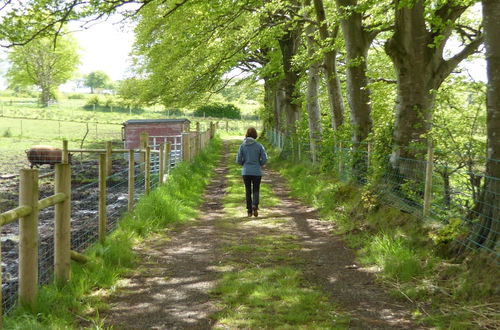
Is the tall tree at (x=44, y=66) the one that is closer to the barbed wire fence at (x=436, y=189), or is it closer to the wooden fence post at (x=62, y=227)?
the barbed wire fence at (x=436, y=189)

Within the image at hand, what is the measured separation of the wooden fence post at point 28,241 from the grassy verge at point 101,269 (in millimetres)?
125

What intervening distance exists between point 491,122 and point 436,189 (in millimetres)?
1786

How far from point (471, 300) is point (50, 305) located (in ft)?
12.4

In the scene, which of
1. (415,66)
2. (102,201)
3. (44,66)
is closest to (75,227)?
(102,201)

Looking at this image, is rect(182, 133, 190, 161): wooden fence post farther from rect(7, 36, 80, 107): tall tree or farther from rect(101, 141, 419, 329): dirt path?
rect(7, 36, 80, 107): tall tree

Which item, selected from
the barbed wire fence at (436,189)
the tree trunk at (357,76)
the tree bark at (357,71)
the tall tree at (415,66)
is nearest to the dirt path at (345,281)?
the barbed wire fence at (436,189)

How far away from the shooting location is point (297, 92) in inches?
846

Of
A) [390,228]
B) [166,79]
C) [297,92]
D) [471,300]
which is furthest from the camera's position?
[166,79]

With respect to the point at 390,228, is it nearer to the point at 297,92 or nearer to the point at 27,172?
the point at 27,172

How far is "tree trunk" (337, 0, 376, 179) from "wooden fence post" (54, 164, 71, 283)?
6996 millimetres

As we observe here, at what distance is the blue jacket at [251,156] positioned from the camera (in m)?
9.62

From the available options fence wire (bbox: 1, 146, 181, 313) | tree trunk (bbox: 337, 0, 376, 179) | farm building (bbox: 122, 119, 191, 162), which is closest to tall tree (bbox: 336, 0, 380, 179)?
tree trunk (bbox: 337, 0, 376, 179)

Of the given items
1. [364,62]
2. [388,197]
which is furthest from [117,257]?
[364,62]

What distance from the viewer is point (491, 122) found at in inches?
213
